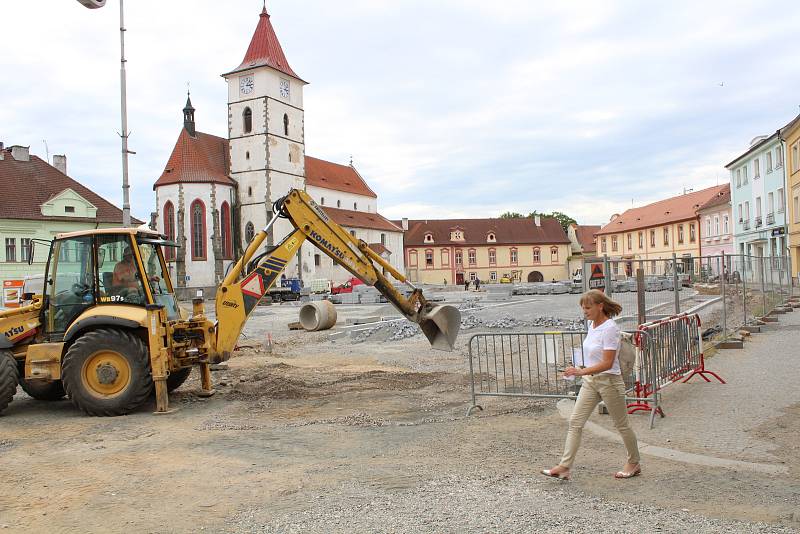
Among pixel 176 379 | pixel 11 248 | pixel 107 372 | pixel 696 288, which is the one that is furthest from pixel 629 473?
pixel 11 248

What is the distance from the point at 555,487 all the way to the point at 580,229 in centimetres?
9718

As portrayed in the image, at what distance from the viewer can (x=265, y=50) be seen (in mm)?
63312

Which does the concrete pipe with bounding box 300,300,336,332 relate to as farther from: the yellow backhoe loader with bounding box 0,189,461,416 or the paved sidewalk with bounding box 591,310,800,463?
the paved sidewalk with bounding box 591,310,800,463

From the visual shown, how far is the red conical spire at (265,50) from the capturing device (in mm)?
62812

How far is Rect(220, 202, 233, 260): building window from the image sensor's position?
198ft

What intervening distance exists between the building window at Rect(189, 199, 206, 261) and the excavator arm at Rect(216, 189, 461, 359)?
1959 inches

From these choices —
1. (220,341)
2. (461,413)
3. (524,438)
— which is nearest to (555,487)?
(524,438)

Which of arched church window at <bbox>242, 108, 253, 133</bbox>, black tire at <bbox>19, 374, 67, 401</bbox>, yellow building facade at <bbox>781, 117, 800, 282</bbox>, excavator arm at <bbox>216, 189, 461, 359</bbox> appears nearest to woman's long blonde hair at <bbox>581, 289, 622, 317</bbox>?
excavator arm at <bbox>216, 189, 461, 359</bbox>

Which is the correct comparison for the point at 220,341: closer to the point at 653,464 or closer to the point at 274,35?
the point at 653,464

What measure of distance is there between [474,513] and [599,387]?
5.25 ft

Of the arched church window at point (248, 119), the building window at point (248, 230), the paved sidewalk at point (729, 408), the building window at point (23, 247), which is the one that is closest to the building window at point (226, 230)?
the building window at point (248, 230)

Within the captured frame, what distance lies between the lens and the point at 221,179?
6100cm

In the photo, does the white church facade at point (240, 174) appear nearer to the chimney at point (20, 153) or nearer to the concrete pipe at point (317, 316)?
the chimney at point (20, 153)

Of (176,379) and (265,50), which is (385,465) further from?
(265,50)
